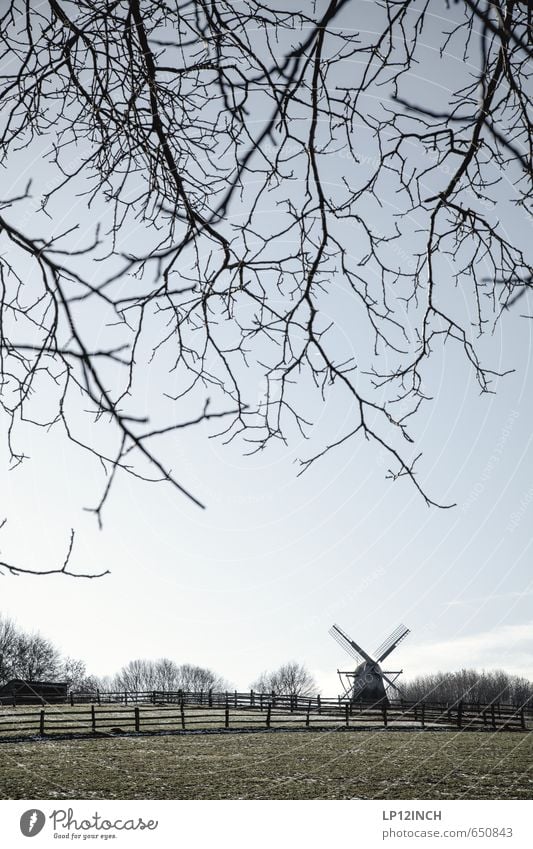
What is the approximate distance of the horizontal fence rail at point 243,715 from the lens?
21.7 m

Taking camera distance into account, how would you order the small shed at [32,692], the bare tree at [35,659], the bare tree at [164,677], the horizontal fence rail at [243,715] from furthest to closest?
1. the bare tree at [164,677]
2. the bare tree at [35,659]
3. the small shed at [32,692]
4. the horizontal fence rail at [243,715]

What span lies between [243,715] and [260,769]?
1533 centimetres

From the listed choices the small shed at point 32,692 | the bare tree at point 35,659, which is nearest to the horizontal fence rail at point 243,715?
the small shed at point 32,692

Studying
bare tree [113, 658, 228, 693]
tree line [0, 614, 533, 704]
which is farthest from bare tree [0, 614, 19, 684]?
bare tree [113, 658, 228, 693]

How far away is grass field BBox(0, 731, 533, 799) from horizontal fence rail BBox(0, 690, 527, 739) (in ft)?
11.4

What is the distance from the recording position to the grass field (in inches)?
356

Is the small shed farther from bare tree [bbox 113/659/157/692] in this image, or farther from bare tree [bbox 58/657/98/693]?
bare tree [bbox 113/659/157/692]

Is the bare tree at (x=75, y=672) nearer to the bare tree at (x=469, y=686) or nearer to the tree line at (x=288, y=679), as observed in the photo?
the tree line at (x=288, y=679)

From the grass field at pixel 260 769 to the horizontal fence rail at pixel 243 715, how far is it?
11.4ft

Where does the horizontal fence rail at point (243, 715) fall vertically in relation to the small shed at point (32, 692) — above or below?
below

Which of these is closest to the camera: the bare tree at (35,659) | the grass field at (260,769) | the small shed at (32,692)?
the grass field at (260,769)

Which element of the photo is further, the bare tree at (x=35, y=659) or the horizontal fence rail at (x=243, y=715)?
the bare tree at (x=35, y=659)

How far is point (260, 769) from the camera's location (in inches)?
457

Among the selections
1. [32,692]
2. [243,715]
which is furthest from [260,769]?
[32,692]
